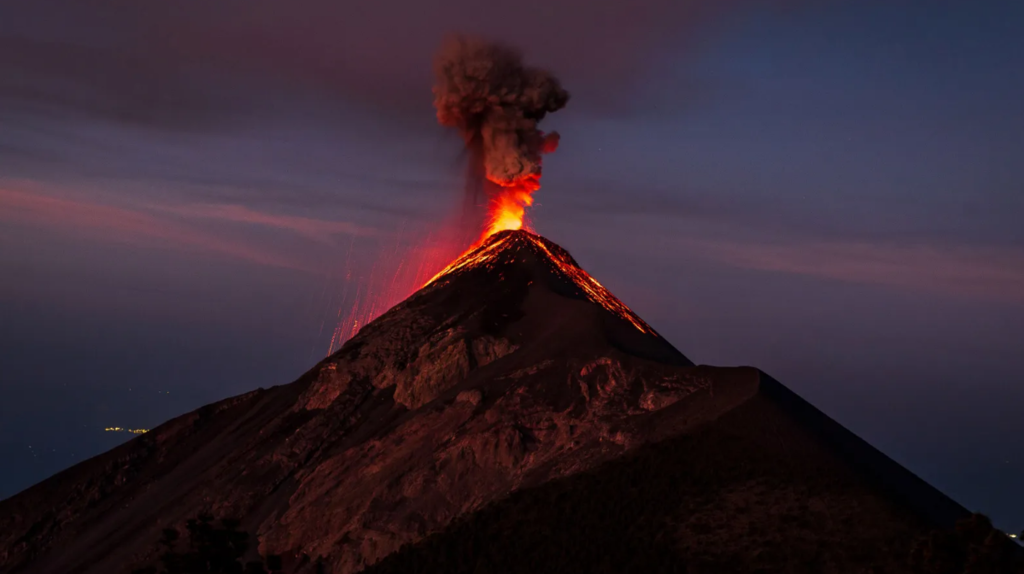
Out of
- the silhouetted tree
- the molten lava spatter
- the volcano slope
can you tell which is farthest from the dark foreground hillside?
the molten lava spatter

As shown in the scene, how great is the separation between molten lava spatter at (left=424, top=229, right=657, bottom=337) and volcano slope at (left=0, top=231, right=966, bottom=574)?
811 mm

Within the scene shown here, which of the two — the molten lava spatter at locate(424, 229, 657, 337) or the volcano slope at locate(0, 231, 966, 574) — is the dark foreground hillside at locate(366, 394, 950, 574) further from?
the molten lava spatter at locate(424, 229, 657, 337)

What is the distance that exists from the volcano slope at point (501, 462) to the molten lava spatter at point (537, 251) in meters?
0.81

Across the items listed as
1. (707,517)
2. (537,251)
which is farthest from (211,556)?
(537,251)

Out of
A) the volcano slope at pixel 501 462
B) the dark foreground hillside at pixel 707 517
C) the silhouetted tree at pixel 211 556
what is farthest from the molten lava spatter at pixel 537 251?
the silhouetted tree at pixel 211 556

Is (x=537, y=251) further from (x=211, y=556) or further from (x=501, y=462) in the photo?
(x=211, y=556)

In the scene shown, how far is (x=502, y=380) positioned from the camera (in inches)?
3575

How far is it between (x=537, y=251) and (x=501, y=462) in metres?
53.7

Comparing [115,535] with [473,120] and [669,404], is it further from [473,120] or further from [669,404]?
[473,120]

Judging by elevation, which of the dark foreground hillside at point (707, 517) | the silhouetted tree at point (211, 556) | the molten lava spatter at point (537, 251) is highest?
the molten lava spatter at point (537, 251)

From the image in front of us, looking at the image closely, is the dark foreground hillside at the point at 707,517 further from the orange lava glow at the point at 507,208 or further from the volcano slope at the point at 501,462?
the orange lava glow at the point at 507,208

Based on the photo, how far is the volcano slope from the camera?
62031mm

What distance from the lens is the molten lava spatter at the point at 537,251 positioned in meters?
125

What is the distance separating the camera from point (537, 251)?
420 feet
